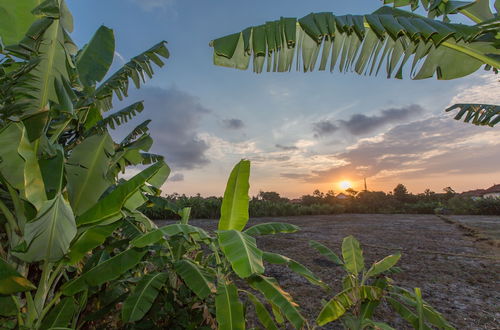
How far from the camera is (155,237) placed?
6.32 ft

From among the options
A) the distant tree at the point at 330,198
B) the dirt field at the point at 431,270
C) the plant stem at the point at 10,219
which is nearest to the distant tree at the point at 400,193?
the distant tree at the point at 330,198

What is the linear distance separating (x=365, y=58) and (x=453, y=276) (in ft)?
11.0

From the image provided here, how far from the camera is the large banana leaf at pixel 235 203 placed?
2.46 m

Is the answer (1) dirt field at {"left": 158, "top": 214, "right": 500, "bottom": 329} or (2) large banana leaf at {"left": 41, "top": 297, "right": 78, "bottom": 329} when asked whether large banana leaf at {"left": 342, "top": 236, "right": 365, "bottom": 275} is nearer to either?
(1) dirt field at {"left": 158, "top": 214, "right": 500, "bottom": 329}

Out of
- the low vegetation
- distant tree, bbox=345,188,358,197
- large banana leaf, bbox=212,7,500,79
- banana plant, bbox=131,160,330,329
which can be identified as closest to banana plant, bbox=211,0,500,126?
large banana leaf, bbox=212,7,500,79

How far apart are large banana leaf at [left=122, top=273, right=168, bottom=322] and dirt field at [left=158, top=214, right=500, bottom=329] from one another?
1.56 meters

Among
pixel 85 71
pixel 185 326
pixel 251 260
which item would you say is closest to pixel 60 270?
pixel 185 326

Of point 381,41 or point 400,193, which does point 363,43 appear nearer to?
point 381,41

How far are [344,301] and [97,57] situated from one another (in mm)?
3269

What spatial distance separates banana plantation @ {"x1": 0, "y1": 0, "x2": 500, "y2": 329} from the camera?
5.93 feet

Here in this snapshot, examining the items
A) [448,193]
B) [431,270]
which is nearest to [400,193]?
[448,193]

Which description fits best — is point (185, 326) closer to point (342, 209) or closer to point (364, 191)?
point (342, 209)

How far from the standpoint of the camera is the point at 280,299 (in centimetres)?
201

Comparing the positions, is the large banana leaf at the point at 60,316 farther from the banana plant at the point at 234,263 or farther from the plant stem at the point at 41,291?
the banana plant at the point at 234,263
